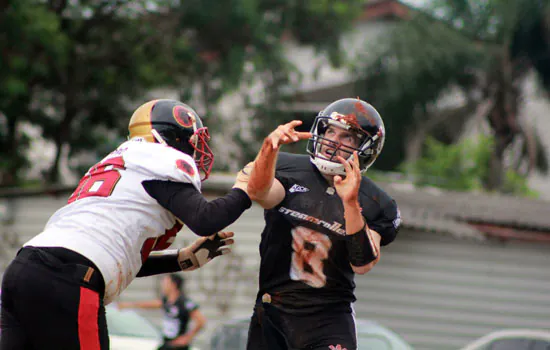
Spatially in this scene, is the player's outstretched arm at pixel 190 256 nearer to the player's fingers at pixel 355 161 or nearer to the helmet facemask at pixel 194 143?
the helmet facemask at pixel 194 143

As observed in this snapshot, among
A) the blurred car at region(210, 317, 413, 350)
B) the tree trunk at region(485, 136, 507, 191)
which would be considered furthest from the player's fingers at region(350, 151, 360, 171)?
the tree trunk at region(485, 136, 507, 191)

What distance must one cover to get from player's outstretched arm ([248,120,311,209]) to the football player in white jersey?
0.08 meters

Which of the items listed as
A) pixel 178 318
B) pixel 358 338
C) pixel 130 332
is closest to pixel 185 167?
pixel 358 338

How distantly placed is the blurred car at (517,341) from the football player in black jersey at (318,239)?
169 inches

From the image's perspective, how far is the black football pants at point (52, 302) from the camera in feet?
12.1

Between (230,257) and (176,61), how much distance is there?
8318mm

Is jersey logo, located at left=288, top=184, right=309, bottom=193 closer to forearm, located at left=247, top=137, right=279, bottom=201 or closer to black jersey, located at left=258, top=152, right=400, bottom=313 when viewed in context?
black jersey, located at left=258, top=152, right=400, bottom=313

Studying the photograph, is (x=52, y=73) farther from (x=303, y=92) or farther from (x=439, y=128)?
(x=439, y=128)

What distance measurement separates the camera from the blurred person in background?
31.8 feet

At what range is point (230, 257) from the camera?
50.1 feet

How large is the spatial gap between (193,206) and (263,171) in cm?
39

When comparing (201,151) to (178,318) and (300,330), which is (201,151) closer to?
(300,330)

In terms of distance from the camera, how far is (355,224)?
163 inches

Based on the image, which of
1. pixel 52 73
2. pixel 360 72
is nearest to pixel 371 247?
pixel 52 73
